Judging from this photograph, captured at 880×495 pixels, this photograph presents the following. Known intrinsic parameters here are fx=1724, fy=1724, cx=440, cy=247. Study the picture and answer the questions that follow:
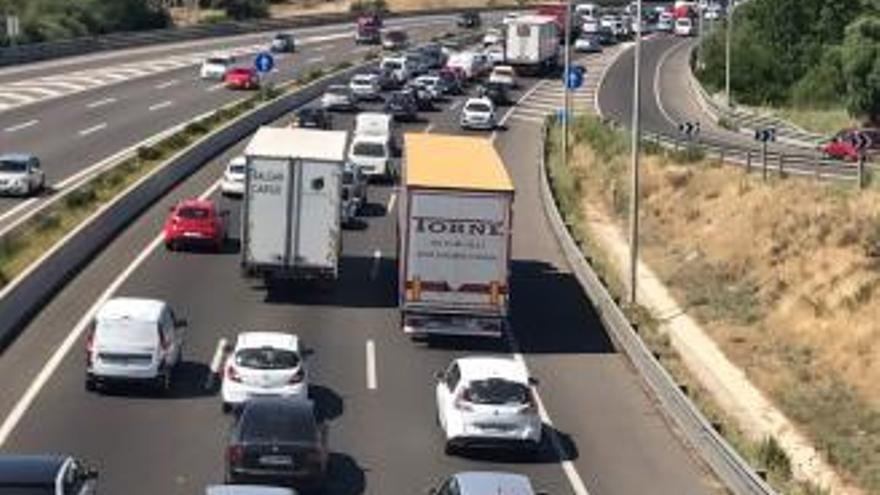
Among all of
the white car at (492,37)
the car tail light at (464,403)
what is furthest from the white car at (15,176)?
the white car at (492,37)

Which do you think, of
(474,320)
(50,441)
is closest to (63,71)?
(474,320)

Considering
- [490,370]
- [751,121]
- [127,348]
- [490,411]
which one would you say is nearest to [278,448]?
[490,411]

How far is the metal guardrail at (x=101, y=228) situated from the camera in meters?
38.2

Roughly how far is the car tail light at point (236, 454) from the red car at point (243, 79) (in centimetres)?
6881

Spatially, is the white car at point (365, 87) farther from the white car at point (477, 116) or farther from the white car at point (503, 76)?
the white car at point (503, 76)

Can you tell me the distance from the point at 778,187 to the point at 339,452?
33.4 meters

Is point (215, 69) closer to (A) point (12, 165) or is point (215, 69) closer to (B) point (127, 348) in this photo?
(A) point (12, 165)

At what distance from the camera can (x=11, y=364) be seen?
34.6 metres

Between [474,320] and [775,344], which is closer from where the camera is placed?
[474,320]

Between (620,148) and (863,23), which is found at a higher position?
(863,23)

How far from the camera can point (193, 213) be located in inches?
1868

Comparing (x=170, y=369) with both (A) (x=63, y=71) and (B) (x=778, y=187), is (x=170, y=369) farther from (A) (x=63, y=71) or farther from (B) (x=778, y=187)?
(A) (x=63, y=71)

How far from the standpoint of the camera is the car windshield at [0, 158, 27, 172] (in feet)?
183

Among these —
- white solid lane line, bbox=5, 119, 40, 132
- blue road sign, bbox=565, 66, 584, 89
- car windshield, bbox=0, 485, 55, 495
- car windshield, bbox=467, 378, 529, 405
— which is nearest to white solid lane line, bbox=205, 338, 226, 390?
car windshield, bbox=467, 378, 529, 405
